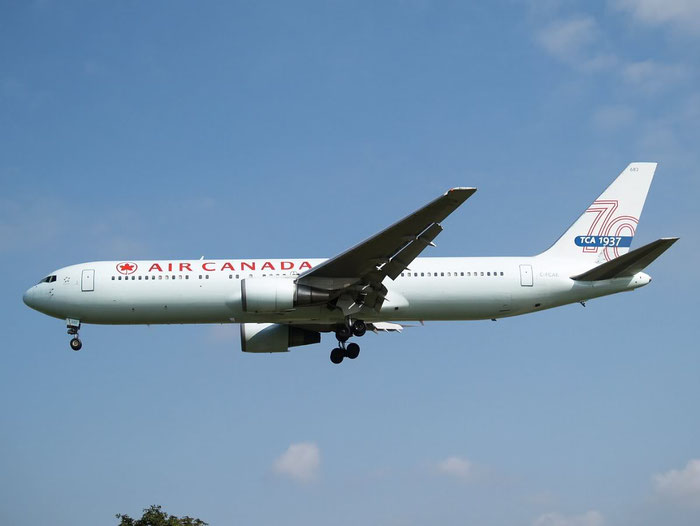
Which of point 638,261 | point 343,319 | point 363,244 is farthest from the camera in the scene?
point 343,319

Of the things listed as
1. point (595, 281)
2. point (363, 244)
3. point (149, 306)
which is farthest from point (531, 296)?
point (149, 306)

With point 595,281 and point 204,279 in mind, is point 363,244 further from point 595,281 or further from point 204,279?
point 595,281

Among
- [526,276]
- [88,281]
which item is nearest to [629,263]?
[526,276]

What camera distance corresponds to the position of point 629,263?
28.1m

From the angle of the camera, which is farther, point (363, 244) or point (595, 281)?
point (595, 281)

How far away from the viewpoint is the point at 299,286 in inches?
1089

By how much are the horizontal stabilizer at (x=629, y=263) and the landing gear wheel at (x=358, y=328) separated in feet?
24.3

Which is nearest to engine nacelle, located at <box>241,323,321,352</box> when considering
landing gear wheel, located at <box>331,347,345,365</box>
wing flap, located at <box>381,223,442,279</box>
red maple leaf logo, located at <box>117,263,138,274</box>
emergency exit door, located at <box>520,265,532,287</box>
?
landing gear wheel, located at <box>331,347,345,365</box>

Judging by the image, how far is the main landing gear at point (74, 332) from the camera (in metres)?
29.5

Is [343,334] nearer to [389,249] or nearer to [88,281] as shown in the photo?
[389,249]

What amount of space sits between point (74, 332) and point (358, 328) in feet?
32.4

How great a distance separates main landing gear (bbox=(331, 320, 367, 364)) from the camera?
29.5m

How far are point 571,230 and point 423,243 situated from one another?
7.47 meters

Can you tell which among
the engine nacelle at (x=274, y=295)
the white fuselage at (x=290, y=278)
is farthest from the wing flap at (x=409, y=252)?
the engine nacelle at (x=274, y=295)
